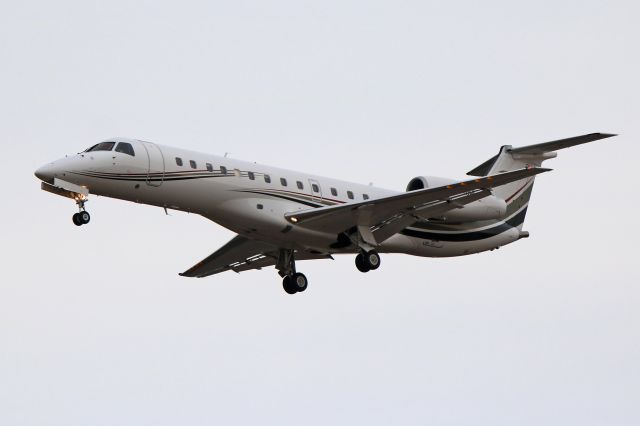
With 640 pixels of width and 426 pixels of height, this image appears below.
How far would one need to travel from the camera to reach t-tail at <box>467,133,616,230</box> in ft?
112

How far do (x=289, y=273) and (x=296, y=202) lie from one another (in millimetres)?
2597

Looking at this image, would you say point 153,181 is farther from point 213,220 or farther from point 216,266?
point 216,266

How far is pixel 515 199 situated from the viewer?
35.3m

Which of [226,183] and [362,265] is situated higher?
[226,183]

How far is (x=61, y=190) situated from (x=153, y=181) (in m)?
2.02

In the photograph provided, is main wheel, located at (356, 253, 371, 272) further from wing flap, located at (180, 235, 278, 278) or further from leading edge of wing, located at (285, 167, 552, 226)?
wing flap, located at (180, 235, 278, 278)

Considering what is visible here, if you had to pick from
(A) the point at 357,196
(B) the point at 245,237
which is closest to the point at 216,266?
(B) the point at 245,237

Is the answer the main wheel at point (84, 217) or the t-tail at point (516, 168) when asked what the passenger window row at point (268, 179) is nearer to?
the main wheel at point (84, 217)

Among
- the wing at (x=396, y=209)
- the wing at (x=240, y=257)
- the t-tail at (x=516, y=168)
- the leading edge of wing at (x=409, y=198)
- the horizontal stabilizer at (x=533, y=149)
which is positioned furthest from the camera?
the t-tail at (x=516, y=168)

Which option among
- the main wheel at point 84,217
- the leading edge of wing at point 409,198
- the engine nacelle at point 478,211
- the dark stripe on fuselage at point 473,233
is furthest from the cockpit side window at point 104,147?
the engine nacelle at point 478,211

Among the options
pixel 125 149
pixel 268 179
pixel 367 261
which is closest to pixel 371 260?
pixel 367 261

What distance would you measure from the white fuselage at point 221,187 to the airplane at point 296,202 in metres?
0.02

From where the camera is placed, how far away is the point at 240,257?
33781 mm

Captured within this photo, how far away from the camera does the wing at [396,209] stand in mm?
29750
